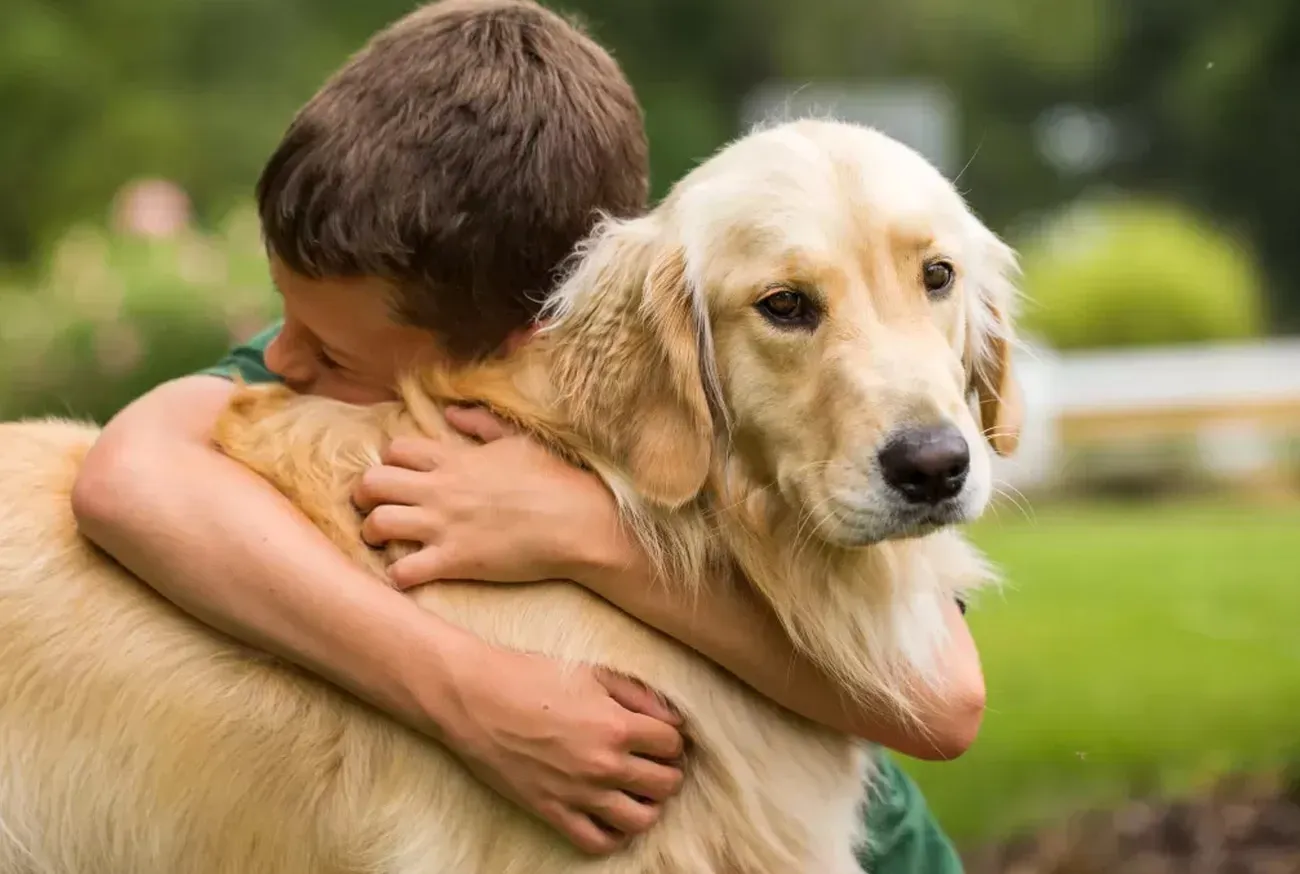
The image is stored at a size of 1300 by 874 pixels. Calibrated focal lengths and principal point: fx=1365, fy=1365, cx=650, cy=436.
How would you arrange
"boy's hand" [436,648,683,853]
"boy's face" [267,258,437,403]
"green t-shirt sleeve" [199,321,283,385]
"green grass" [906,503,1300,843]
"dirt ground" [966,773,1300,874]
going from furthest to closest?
"green grass" [906,503,1300,843]
"dirt ground" [966,773,1300,874]
"green t-shirt sleeve" [199,321,283,385]
"boy's face" [267,258,437,403]
"boy's hand" [436,648,683,853]

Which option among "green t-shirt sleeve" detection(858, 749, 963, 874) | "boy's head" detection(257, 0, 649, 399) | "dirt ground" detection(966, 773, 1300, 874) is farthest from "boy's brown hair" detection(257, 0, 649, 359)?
"dirt ground" detection(966, 773, 1300, 874)

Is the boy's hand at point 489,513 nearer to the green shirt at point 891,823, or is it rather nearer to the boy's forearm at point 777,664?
the boy's forearm at point 777,664

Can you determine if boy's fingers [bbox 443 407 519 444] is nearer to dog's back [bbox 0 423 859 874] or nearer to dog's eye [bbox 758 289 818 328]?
dog's back [bbox 0 423 859 874]

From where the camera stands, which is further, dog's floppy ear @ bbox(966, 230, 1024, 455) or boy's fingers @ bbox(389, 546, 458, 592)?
dog's floppy ear @ bbox(966, 230, 1024, 455)

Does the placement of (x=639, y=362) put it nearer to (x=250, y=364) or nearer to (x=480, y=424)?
(x=480, y=424)

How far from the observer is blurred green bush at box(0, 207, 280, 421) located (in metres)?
6.31

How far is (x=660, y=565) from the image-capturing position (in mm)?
1885

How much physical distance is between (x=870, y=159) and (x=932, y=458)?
0.45 meters

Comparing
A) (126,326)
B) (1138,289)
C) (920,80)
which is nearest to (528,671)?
(126,326)

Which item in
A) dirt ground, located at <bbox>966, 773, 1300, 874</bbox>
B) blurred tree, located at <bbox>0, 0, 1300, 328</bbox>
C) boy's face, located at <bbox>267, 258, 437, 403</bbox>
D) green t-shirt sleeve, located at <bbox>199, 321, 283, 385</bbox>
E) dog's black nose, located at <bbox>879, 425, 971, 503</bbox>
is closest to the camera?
dog's black nose, located at <bbox>879, 425, 971, 503</bbox>

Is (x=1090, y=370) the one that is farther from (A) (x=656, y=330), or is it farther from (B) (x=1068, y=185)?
(A) (x=656, y=330)

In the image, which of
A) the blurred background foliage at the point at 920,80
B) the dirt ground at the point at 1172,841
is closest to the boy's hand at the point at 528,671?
the dirt ground at the point at 1172,841

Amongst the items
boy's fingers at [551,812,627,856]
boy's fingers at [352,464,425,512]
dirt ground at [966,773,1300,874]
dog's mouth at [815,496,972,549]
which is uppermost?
dog's mouth at [815,496,972,549]

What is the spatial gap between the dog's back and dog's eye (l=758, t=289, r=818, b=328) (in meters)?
0.47
